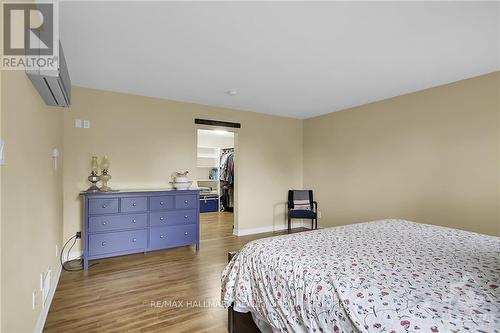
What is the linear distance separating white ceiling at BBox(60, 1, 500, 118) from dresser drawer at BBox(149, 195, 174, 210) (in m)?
1.51

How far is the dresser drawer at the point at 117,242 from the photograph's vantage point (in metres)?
3.16

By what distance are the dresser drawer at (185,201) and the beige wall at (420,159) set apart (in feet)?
8.34

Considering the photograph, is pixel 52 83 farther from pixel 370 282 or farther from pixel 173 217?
pixel 173 217

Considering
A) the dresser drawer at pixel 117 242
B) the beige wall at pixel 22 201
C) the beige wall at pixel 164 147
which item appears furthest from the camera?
the beige wall at pixel 164 147

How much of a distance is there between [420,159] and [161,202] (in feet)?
11.9

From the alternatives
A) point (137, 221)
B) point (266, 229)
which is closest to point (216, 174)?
point (266, 229)

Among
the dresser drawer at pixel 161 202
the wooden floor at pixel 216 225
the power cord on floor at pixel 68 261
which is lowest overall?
the wooden floor at pixel 216 225

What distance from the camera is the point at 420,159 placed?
138 inches

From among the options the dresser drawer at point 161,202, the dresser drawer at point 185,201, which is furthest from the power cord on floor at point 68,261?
the dresser drawer at point 185,201

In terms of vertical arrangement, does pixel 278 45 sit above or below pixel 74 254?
above

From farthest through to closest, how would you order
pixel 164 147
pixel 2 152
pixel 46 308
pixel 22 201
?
pixel 164 147, pixel 46 308, pixel 22 201, pixel 2 152

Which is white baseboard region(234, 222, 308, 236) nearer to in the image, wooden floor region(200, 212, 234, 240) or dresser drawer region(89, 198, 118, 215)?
wooden floor region(200, 212, 234, 240)

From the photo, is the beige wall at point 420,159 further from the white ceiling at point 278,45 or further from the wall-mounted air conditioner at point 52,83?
the wall-mounted air conditioner at point 52,83

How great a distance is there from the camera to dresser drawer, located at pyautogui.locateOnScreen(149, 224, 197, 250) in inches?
139
